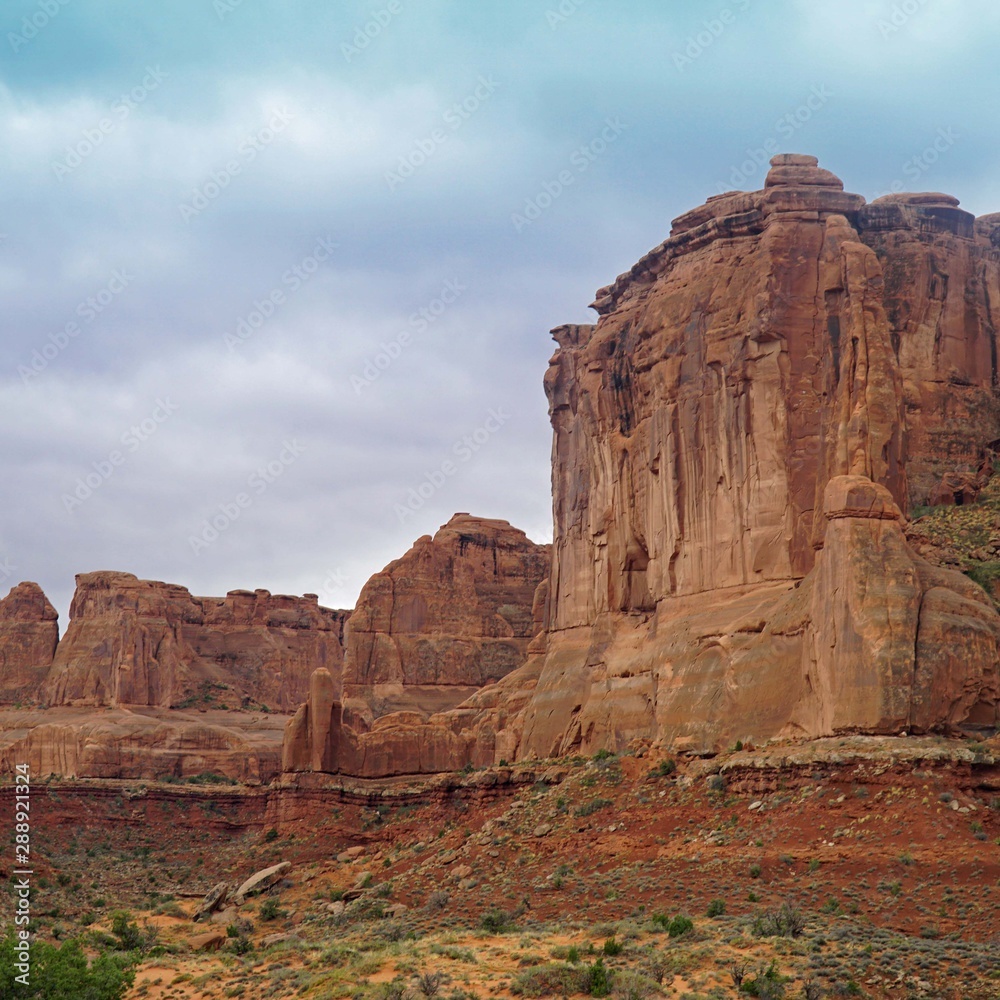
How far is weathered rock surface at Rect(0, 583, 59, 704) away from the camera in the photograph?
5320 inches

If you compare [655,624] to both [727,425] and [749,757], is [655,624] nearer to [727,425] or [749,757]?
[727,425]

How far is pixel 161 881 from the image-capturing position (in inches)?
2822

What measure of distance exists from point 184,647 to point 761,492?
281 feet

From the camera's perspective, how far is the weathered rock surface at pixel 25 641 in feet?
443

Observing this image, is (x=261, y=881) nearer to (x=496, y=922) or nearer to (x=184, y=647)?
(x=496, y=922)

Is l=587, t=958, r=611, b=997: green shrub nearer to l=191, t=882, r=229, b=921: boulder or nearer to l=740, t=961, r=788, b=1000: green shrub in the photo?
l=740, t=961, r=788, b=1000: green shrub

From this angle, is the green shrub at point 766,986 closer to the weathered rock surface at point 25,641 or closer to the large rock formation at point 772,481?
the large rock formation at point 772,481

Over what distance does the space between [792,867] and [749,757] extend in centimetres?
692

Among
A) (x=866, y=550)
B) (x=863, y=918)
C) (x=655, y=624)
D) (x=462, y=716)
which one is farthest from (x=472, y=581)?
(x=863, y=918)

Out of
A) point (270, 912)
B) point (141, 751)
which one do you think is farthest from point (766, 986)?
point (141, 751)

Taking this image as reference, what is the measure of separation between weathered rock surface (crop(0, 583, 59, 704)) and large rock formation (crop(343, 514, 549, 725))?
4071 centimetres

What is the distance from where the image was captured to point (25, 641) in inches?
5418

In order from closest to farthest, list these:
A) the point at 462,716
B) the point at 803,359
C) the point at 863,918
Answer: the point at 863,918
the point at 803,359
the point at 462,716
